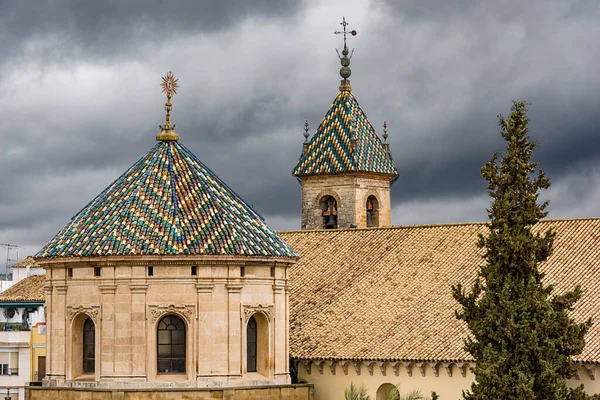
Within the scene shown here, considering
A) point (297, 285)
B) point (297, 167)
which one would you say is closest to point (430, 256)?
point (297, 285)

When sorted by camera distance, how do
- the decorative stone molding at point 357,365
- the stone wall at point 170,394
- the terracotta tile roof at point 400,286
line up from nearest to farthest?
the stone wall at point 170,394, the terracotta tile roof at point 400,286, the decorative stone molding at point 357,365

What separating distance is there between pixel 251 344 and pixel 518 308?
32.8ft

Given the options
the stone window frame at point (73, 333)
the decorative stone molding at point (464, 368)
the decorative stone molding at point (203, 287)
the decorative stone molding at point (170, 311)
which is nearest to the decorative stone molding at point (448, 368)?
the decorative stone molding at point (464, 368)

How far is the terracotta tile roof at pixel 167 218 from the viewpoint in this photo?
46500 mm

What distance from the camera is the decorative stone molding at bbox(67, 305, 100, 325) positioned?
4681cm

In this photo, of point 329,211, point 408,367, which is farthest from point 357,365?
point 329,211

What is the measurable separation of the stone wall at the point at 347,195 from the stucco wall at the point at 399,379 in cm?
1536

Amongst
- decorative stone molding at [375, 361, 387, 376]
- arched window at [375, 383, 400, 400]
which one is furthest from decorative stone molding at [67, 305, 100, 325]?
arched window at [375, 383, 400, 400]

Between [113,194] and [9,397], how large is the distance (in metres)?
24.6

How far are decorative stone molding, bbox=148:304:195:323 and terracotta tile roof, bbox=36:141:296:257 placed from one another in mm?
1697

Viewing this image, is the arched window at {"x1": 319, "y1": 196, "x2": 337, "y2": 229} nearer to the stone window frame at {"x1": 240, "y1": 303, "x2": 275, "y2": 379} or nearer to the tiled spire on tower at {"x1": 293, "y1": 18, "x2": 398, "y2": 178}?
the tiled spire on tower at {"x1": 293, "y1": 18, "x2": 398, "y2": 178}

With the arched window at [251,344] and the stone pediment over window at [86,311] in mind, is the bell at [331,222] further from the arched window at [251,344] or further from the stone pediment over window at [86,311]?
the stone pediment over window at [86,311]

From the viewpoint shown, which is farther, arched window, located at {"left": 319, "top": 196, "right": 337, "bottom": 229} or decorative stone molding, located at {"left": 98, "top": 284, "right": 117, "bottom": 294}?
arched window, located at {"left": 319, "top": 196, "right": 337, "bottom": 229}

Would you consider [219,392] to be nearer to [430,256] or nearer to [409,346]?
[409,346]
